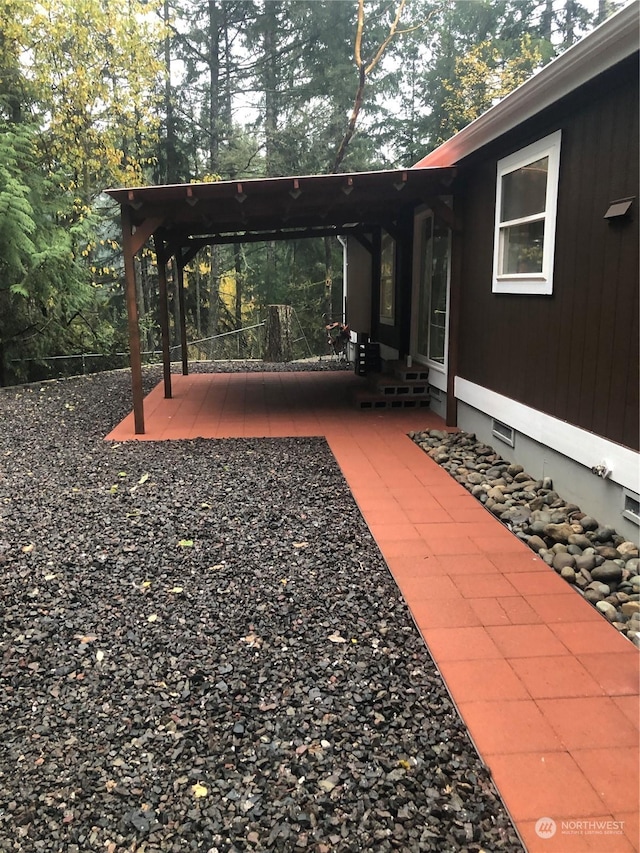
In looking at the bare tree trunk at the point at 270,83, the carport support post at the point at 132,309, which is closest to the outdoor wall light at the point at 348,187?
the carport support post at the point at 132,309

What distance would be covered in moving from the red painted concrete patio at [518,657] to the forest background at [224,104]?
28.1 ft

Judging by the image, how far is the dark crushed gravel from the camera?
173cm

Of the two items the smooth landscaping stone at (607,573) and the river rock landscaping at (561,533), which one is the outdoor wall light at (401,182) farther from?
the smooth landscaping stone at (607,573)

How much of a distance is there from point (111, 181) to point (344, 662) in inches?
538

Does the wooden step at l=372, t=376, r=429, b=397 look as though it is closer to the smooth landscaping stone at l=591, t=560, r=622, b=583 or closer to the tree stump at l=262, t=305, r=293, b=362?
the smooth landscaping stone at l=591, t=560, r=622, b=583

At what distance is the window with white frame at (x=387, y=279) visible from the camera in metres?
9.44

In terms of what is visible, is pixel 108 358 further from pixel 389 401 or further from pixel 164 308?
pixel 389 401

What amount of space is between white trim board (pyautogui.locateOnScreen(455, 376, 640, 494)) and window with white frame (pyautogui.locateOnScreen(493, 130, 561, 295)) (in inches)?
35.9

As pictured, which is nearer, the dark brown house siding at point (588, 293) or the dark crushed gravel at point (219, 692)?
the dark crushed gravel at point (219, 692)

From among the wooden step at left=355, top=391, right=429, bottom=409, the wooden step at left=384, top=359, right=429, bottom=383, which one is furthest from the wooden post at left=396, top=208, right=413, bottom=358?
the wooden step at left=355, top=391, right=429, bottom=409

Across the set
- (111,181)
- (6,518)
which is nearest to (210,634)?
(6,518)

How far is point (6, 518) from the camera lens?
4184 millimetres

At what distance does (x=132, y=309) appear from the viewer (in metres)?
6.40

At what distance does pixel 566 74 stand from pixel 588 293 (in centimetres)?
130
